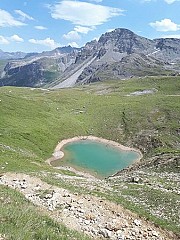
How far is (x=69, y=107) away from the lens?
141m

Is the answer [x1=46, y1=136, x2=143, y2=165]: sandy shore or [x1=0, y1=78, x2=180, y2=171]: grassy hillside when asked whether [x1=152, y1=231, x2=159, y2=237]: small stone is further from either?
[x1=46, y1=136, x2=143, y2=165]: sandy shore

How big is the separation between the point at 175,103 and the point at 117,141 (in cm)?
4272

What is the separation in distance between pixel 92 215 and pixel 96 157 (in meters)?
60.7

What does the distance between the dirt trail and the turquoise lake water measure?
4375cm

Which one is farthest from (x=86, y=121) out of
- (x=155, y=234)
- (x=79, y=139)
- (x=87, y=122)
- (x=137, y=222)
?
(x=155, y=234)

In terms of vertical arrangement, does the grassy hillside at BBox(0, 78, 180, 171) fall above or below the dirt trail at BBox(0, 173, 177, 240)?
below

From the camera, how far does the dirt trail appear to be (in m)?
27.2

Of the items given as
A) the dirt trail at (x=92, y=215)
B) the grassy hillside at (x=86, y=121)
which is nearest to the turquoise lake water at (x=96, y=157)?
the grassy hillside at (x=86, y=121)

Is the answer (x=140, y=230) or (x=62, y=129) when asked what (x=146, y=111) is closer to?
(x=62, y=129)

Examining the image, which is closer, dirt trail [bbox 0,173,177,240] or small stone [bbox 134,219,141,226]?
dirt trail [bbox 0,173,177,240]

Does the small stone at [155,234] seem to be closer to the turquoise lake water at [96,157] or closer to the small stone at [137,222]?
the small stone at [137,222]

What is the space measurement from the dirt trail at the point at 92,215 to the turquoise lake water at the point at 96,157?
43.7m

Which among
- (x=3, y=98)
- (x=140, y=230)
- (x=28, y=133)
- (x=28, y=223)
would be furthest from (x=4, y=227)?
(x=3, y=98)

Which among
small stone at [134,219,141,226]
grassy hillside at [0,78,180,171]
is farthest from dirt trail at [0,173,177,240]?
grassy hillside at [0,78,180,171]
